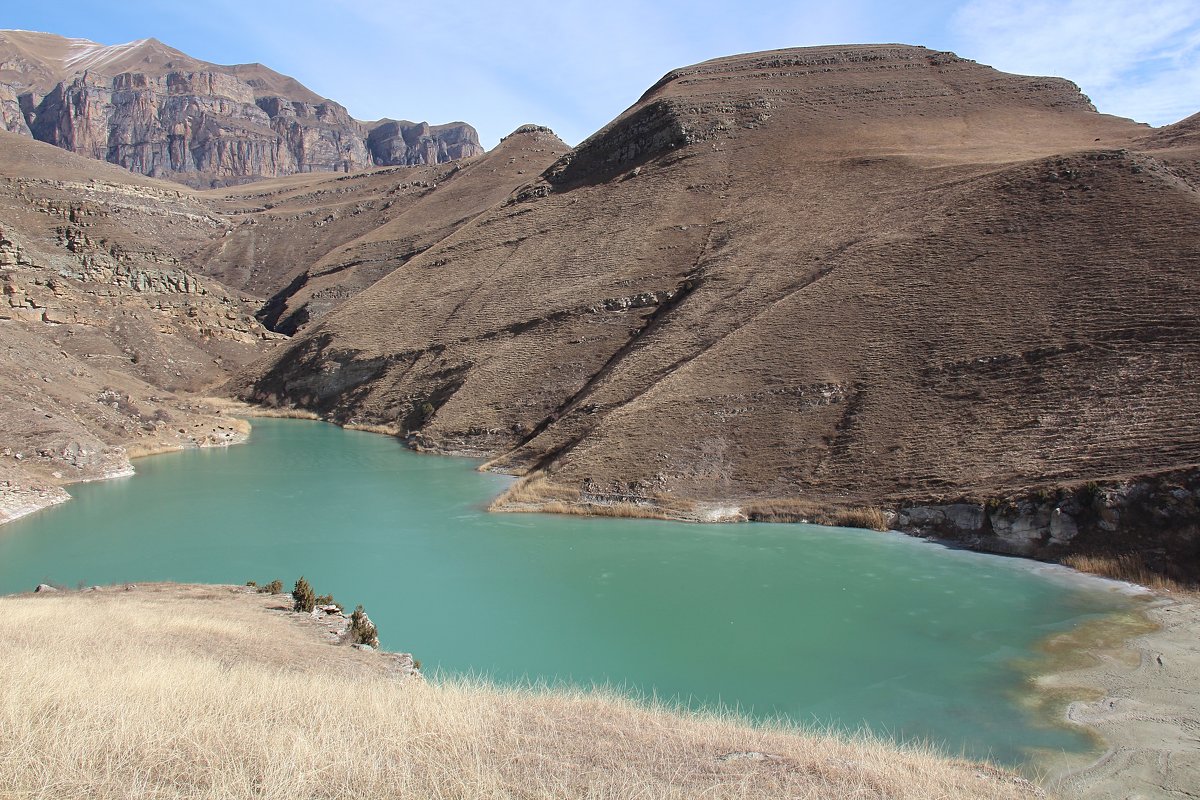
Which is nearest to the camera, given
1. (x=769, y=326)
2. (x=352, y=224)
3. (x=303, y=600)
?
(x=303, y=600)

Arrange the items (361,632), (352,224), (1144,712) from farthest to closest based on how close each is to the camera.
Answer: (352,224) → (361,632) → (1144,712)

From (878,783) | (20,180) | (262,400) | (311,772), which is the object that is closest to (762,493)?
(878,783)

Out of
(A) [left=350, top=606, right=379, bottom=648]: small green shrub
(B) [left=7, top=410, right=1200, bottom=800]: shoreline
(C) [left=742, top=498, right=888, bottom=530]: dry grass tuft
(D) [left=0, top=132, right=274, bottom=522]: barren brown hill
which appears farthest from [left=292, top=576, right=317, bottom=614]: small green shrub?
(D) [left=0, top=132, right=274, bottom=522]: barren brown hill

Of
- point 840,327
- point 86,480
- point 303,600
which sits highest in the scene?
point 840,327

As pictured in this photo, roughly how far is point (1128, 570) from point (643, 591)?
40.1 feet

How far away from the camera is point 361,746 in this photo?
610cm

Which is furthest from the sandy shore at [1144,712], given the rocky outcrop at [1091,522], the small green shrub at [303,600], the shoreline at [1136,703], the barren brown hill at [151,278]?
the barren brown hill at [151,278]

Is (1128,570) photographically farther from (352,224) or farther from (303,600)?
(352,224)

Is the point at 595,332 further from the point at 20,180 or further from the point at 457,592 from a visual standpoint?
the point at 20,180

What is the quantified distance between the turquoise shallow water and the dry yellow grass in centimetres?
527

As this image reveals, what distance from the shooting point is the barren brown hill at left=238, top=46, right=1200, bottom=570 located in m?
24.6

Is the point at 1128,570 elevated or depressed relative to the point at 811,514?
elevated

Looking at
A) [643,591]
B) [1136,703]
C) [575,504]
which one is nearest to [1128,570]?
[1136,703]

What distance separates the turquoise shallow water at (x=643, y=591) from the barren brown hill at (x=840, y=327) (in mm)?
2924
